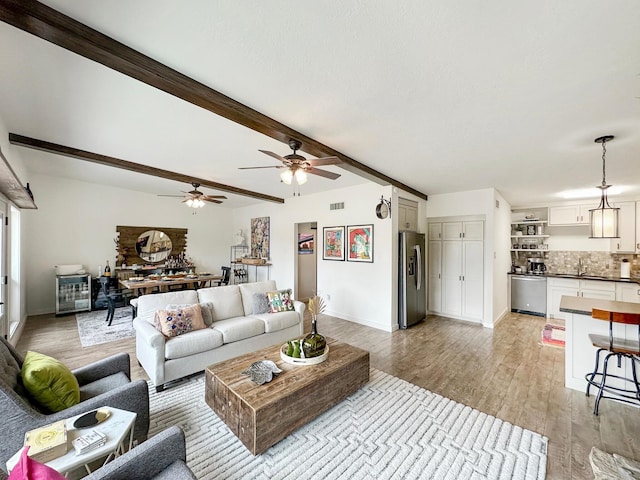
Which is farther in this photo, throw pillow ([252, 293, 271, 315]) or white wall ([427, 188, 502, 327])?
white wall ([427, 188, 502, 327])

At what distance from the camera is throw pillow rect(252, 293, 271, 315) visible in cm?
386

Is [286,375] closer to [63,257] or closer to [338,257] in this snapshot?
[338,257]

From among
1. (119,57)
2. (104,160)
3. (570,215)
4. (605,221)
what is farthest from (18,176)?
(570,215)

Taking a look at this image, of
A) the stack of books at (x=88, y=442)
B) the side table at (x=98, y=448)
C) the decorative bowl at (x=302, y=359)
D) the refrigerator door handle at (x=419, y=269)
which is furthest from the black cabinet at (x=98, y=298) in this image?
the refrigerator door handle at (x=419, y=269)

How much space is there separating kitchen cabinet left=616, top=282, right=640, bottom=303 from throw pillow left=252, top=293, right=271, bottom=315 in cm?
618

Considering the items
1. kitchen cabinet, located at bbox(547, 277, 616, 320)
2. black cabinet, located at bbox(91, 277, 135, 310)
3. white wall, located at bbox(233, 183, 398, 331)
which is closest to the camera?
white wall, located at bbox(233, 183, 398, 331)

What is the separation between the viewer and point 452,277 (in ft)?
17.7

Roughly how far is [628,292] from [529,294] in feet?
4.65

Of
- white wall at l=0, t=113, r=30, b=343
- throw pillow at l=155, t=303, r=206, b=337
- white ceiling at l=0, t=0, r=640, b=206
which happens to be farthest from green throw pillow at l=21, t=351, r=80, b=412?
white wall at l=0, t=113, r=30, b=343

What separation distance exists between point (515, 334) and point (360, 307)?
264cm

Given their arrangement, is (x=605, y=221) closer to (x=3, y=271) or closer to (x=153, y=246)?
(x=3, y=271)

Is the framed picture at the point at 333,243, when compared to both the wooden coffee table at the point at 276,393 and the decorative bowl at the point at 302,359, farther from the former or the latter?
the decorative bowl at the point at 302,359

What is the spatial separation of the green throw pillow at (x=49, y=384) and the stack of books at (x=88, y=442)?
0.47 meters

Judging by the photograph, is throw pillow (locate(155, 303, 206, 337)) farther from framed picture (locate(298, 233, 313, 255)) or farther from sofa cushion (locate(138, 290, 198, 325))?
framed picture (locate(298, 233, 313, 255))
